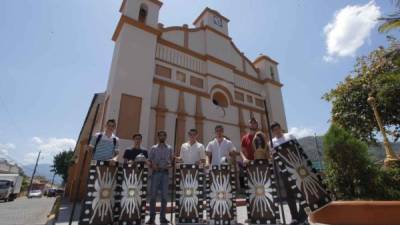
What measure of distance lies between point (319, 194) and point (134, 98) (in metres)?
8.88

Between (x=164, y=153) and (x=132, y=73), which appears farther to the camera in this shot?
(x=132, y=73)

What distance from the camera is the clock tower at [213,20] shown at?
16312mm

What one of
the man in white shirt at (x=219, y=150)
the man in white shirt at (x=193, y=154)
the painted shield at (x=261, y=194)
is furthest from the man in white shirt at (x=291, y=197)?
the man in white shirt at (x=193, y=154)

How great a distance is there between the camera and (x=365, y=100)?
12234 millimetres

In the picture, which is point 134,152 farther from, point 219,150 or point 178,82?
point 178,82

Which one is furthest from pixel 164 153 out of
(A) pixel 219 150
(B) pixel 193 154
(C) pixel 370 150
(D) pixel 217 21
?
(D) pixel 217 21

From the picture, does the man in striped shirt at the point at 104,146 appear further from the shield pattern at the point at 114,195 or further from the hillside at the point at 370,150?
the hillside at the point at 370,150

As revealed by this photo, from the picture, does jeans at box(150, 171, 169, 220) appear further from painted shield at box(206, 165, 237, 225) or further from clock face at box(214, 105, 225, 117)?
clock face at box(214, 105, 225, 117)

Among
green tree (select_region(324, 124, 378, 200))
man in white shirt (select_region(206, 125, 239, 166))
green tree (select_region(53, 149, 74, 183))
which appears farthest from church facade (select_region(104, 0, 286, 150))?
green tree (select_region(53, 149, 74, 183))

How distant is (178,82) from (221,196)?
982 centimetres

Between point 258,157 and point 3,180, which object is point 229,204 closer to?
point 258,157

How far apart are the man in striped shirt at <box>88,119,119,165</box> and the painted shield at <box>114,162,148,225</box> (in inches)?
18.4

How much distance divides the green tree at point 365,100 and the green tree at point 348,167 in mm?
8837

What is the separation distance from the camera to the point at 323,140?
456 centimetres
